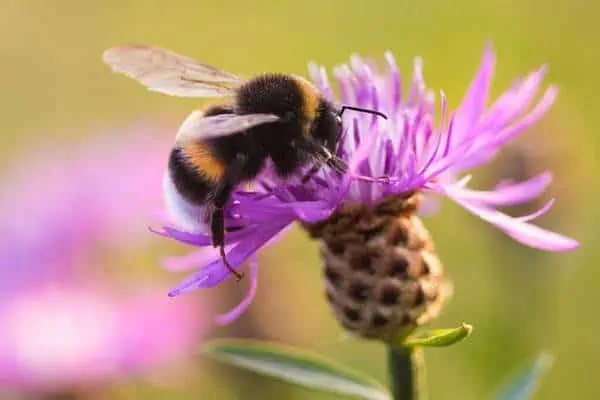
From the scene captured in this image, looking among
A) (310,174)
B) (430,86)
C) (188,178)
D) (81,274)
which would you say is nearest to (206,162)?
(188,178)

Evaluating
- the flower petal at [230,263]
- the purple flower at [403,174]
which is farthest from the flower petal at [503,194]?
the flower petal at [230,263]

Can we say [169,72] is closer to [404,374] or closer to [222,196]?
[222,196]

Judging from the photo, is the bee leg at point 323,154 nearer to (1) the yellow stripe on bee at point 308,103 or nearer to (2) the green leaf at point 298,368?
(1) the yellow stripe on bee at point 308,103

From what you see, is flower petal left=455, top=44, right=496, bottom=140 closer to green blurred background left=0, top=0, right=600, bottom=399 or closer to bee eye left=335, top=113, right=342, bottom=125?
bee eye left=335, top=113, right=342, bottom=125

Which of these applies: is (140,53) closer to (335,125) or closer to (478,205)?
(335,125)

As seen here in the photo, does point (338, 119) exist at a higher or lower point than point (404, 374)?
higher

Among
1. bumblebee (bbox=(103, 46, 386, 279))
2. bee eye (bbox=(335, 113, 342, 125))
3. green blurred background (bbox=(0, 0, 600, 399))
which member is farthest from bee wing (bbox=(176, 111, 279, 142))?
green blurred background (bbox=(0, 0, 600, 399))
